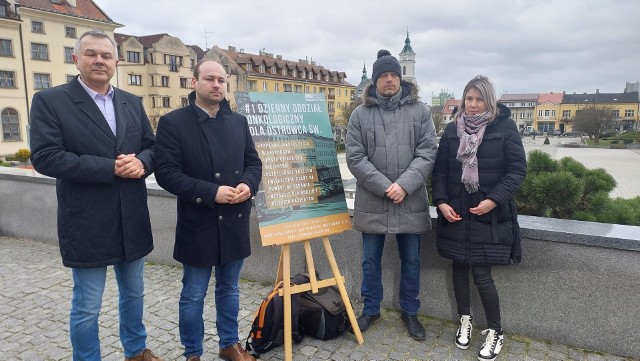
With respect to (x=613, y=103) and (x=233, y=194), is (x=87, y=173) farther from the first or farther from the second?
(x=613, y=103)

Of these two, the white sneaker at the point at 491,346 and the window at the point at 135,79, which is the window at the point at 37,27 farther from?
the white sneaker at the point at 491,346

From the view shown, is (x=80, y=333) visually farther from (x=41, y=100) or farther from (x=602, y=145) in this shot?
(x=602, y=145)

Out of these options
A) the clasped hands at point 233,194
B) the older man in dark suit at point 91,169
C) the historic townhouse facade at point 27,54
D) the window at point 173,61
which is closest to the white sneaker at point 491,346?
the clasped hands at point 233,194

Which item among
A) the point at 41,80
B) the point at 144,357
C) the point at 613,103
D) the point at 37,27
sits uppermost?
the point at 37,27

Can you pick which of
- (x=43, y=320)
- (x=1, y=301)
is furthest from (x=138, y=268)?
(x=1, y=301)

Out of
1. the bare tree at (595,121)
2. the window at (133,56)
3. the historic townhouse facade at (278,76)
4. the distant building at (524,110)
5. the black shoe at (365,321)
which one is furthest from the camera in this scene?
the distant building at (524,110)

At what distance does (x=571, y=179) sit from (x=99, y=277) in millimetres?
4302

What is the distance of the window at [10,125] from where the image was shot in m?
34.8

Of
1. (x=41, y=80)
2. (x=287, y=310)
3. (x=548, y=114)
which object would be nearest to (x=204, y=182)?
(x=287, y=310)

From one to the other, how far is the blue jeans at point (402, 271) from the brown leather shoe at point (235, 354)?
1116 millimetres

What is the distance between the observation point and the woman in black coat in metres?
3.18

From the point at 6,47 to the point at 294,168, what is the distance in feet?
134

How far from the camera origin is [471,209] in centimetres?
322

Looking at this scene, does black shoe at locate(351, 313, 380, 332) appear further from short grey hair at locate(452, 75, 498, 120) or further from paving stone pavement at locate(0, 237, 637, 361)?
short grey hair at locate(452, 75, 498, 120)
